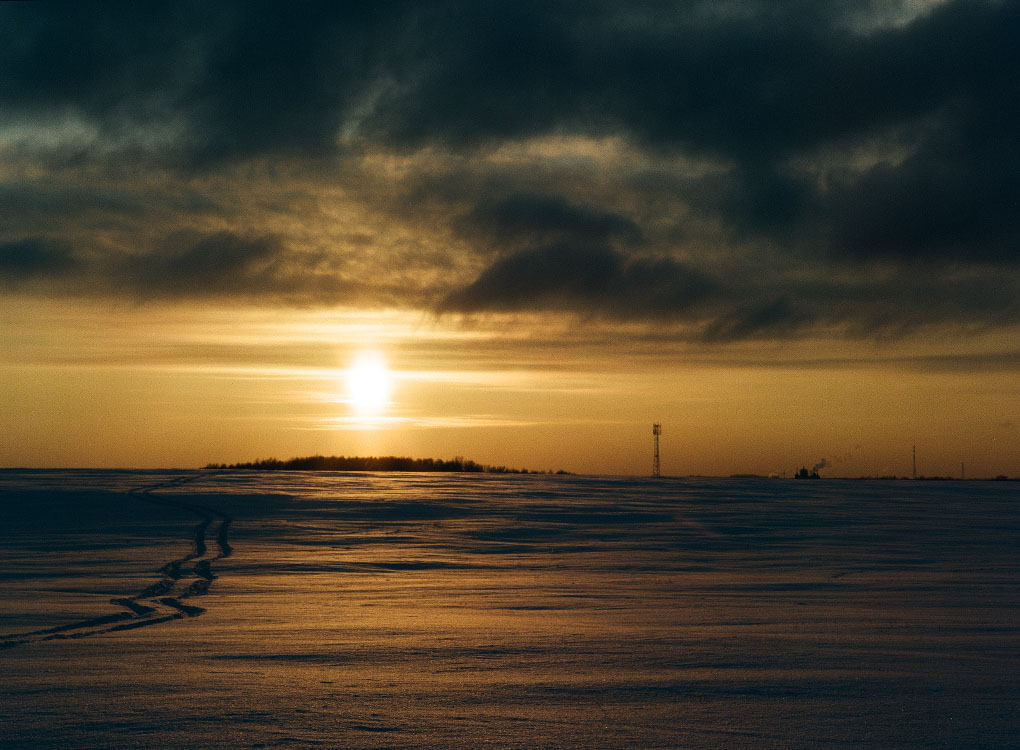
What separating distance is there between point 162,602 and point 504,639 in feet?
13.2

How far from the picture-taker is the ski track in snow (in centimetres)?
811

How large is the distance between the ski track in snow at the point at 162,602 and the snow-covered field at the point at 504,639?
5 cm

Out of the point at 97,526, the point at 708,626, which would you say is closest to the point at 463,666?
the point at 708,626

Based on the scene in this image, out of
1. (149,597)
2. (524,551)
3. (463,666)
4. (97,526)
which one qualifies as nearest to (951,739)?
(463,666)

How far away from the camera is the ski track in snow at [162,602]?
8109 mm

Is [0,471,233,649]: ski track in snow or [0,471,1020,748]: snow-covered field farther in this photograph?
[0,471,233,649]: ski track in snow

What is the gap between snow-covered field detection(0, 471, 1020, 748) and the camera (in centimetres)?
529

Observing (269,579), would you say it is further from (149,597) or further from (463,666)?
(463,666)

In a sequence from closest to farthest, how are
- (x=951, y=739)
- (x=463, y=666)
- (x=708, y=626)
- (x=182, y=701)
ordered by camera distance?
(x=951, y=739), (x=182, y=701), (x=463, y=666), (x=708, y=626)

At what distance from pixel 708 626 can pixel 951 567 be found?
22.4 feet

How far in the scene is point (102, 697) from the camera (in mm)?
5828

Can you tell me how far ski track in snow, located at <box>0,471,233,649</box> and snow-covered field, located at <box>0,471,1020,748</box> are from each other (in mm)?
55

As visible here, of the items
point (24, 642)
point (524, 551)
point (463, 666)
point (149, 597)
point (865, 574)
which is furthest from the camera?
point (524, 551)

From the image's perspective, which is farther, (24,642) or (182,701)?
(24,642)
